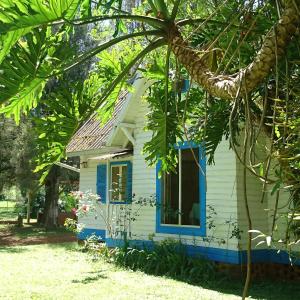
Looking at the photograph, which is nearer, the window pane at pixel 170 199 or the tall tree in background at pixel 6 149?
the window pane at pixel 170 199

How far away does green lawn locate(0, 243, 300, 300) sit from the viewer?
28.7 ft

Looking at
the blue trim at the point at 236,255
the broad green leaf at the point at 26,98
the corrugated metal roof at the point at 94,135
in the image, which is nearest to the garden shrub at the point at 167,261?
the blue trim at the point at 236,255

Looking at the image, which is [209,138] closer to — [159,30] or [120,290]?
[159,30]

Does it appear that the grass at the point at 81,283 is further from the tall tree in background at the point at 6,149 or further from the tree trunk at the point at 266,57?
the tall tree in background at the point at 6,149

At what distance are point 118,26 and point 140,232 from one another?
9621mm

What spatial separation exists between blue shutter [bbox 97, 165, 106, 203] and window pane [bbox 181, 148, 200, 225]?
4.26m

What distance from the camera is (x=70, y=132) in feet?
12.4

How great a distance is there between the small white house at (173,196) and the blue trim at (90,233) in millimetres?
42

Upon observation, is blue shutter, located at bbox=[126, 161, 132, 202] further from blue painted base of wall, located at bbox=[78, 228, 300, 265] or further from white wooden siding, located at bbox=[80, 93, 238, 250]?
blue painted base of wall, located at bbox=[78, 228, 300, 265]

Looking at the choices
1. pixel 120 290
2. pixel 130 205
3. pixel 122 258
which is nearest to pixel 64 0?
pixel 120 290

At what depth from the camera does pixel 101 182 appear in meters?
15.8

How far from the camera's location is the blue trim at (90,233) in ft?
52.0

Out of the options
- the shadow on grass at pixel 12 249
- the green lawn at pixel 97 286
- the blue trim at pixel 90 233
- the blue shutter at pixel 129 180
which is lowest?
the green lawn at pixel 97 286

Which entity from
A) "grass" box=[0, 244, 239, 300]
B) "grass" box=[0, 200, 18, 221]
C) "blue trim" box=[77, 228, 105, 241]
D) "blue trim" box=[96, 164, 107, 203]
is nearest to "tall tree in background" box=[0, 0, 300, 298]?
"grass" box=[0, 244, 239, 300]
